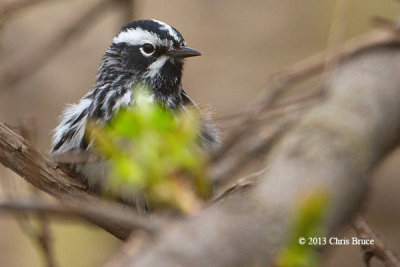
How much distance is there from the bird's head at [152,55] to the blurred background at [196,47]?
2.48 m

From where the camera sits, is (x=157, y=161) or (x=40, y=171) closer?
(x=157, y=161)

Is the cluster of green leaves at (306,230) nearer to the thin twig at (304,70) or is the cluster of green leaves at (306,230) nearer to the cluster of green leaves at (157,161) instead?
the cluster of green leaves at (157,161)

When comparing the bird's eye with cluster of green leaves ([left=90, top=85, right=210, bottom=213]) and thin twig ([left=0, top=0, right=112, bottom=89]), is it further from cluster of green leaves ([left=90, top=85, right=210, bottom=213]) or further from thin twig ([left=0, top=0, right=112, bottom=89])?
cluster of green leaves ([left=90, top=85, right=210, bottom=213])

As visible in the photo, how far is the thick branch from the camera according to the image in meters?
1.46

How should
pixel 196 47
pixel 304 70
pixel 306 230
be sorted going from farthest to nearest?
pixel 196 47
pixel 304 70
pixel 306 230

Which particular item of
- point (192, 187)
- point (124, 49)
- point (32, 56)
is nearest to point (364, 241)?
point (192, 187)

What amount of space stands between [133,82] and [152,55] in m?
0.28

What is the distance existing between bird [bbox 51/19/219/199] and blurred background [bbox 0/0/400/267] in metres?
2.48

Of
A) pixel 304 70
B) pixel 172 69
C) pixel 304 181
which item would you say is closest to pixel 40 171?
pixel 172 69

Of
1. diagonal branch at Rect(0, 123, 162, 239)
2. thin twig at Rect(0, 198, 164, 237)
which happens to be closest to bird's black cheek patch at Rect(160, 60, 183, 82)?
diagonal branch at Rect(0, 123, 162, 239)

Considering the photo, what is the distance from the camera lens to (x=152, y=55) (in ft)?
17.0

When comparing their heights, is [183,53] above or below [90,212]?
below

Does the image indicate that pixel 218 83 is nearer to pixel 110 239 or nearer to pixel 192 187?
pixel 110 239

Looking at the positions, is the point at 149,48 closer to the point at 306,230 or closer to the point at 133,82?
the point at 133,82
